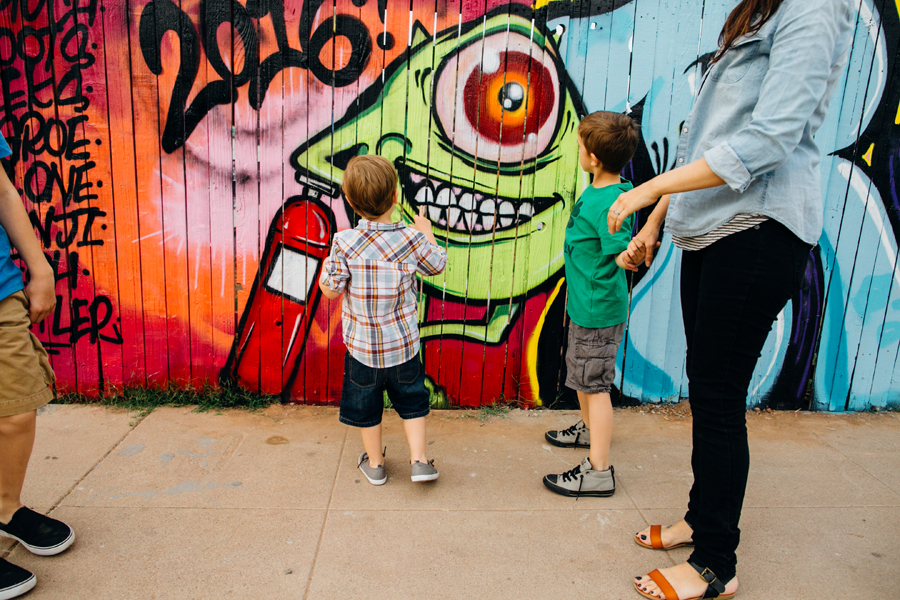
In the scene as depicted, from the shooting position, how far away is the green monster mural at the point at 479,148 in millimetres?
3135

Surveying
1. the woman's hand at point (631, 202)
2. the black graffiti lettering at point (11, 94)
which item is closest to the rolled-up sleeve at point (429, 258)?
the woman's hand at point (631, 202)

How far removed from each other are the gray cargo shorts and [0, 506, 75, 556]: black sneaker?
6.69ft

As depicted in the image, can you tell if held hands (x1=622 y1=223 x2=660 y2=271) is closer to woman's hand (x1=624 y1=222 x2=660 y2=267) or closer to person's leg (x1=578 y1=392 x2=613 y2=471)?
Result: woman's hand (x1=624 y1=222 x2=660 y2=267)

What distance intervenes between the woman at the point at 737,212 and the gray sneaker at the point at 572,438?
1.02 m

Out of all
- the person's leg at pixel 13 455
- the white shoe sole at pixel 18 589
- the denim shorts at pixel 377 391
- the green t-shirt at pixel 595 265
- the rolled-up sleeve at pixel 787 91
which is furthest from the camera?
the denim shorts at pixel 377 391

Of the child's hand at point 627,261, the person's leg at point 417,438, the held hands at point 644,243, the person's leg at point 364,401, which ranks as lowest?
the person's leg at point 417,438

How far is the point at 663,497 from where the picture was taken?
2.59 m

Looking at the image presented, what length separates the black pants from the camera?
68.2 inches

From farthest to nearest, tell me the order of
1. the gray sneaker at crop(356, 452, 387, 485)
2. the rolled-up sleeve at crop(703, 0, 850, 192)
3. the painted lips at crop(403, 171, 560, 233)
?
the painted lips at crop(403, 171, 560, 233)
the gray sneaker at crop(356, 452, 387, 485)
the rolled-up sleeve at crop(703, 0, 850, 192)

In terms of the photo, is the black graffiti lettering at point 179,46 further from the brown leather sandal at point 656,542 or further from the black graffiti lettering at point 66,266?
the brown leather sandal at point 656,542

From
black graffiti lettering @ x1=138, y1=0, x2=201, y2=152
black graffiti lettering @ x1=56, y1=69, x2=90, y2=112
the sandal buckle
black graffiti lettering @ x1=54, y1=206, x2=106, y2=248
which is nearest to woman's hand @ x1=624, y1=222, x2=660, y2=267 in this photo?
the sandal buckle

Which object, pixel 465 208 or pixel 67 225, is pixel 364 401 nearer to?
pixel 465 208

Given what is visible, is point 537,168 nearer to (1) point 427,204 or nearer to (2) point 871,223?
(1) point 427,204

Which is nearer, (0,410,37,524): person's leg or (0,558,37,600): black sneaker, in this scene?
(0,558,37,600): black sneaker
